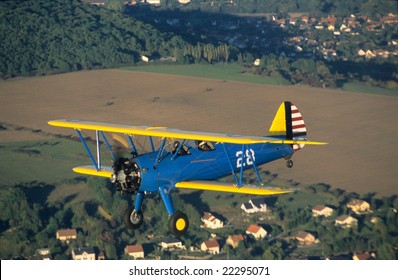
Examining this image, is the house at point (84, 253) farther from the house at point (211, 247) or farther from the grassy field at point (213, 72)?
the grassy field at point (213, 72)

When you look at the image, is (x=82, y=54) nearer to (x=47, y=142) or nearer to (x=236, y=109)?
(x=236, y=109)

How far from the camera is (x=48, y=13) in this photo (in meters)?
120

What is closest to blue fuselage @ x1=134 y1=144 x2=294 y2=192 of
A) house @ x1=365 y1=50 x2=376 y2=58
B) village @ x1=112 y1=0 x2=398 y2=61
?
village @ x1=112 y1=0 x2=398 y2=61

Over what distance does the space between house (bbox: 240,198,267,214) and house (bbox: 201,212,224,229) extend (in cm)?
265

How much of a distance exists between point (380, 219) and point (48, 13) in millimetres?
66888

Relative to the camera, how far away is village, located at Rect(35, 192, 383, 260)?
57125 millimetres

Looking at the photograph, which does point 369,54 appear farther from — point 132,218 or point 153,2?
point 132,218

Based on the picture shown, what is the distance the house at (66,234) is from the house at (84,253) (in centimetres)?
197

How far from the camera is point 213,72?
102 metres

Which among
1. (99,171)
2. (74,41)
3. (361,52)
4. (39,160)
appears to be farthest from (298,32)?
(99,171)

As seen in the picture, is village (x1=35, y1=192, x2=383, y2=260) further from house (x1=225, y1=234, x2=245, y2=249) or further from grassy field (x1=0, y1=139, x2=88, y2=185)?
grassy field (x1=0, y1=139, x2=88, y2=185)

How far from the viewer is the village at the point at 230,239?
57125 millimetres
